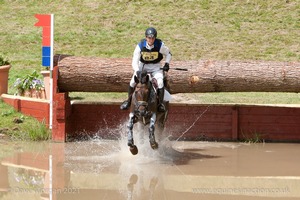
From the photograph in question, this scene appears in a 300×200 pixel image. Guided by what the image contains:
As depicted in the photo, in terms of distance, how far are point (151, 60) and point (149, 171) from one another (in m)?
1.94

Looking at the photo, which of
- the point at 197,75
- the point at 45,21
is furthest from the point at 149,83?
the point at 45,21

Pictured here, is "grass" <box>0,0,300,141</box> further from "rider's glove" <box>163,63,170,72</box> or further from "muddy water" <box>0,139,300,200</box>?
"rider's glove" <box>163,63,170,72</box>

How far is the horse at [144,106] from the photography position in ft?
32.6

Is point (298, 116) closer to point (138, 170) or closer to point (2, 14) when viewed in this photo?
point (138, 170)

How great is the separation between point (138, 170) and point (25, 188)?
1799mm

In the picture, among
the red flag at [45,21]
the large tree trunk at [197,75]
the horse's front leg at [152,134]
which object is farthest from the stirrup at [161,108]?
the red flag at [45,21]

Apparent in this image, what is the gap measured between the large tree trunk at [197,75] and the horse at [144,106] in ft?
4.14

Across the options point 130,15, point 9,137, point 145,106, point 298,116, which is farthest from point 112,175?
point 130,15

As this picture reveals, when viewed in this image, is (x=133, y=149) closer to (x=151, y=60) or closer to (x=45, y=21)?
(x=151, y=60)

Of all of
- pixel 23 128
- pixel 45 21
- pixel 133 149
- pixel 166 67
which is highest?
pixel 45 21

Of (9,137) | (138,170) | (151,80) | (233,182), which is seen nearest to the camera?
(233,182)

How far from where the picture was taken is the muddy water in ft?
26.6

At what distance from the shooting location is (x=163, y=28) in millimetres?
22438

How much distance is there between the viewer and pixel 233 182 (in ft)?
29.1
